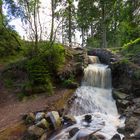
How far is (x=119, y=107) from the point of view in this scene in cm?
1270

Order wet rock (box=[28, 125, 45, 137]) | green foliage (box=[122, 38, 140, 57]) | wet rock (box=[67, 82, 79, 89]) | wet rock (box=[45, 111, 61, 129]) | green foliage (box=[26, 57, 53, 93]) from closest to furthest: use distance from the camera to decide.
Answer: wet rock (box=[28, 125, 45, 137]) < wet rock (box=[45, 111, 61, 129]) < green foliage (box=[26, 57, 53, 93]) < wet rock (box=[67, 82, 79, 89]) < green foliage (box=[122, 38, 140, 57])

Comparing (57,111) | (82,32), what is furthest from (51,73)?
(82,32)

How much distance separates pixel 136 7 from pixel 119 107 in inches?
370

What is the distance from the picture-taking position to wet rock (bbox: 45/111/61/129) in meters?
10.3

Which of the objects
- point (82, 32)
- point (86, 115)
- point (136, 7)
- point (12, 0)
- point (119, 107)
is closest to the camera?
point (86, 115)

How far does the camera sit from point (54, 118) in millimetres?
10461

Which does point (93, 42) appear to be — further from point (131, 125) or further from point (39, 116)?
point (131, 125)

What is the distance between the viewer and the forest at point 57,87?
10.1m

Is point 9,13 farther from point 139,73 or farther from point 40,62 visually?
point 139,73

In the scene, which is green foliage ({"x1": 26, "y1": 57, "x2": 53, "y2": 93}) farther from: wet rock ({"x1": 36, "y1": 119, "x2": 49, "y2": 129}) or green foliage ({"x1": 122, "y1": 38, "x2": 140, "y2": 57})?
green foliage ({"x1": 122, "y1": 38, "x2": 140, "y2": 57})

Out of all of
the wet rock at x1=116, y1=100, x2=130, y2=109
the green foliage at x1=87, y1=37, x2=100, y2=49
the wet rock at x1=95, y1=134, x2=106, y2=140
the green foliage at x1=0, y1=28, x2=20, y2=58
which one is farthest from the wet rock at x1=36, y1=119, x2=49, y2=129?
the green foliage at x1=87, y1=37, x2=100, y2=49

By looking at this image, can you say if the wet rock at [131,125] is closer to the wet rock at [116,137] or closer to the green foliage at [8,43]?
the wet rock at [116,137]

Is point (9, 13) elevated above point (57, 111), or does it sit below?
Answer: above

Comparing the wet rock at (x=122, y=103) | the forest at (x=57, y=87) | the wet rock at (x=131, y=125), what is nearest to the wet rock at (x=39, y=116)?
the forest at (x=57, y=87)
